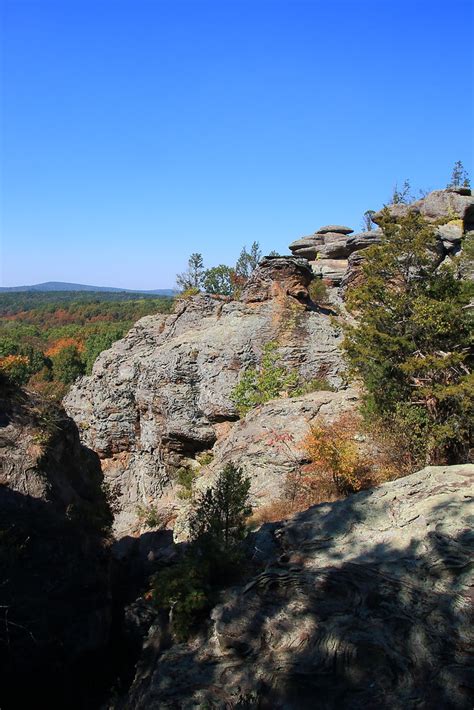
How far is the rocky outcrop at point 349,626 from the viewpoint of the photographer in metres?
5.58

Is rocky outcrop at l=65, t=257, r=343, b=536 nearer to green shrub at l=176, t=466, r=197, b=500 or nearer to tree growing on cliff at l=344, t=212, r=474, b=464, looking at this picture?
green shrub at l=176, t=466, r=197, b=500

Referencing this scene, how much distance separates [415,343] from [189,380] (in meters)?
11.3

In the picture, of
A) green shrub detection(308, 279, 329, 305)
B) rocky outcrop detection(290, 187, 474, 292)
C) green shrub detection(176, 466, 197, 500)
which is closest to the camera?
green shrub detection(176, 466, 197, 500)

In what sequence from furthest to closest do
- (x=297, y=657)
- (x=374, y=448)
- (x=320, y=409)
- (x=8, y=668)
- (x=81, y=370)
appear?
(x=81, y=370)
(x=320, y=409)
(x=374, y=448)
(x=8, y=668)
(x=297, y=657)

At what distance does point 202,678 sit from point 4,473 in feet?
17.2

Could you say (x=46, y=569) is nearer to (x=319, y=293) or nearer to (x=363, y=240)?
(x=319, y=293)

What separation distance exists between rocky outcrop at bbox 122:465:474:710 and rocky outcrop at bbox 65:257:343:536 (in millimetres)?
12615

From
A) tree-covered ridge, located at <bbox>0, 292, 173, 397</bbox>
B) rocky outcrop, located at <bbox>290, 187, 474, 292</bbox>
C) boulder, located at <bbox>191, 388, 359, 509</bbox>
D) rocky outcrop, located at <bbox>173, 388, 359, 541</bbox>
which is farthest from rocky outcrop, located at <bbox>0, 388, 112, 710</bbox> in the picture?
rocky outcrop, located at <bbox>290, 187, 474, 292</bbox>

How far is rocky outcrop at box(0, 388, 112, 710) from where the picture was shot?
745 centimetres

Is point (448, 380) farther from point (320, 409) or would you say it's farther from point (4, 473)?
point (4, 473)

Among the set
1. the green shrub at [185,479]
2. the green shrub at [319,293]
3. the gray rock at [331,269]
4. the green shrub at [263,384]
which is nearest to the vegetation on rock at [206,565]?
the green shrub at [185,479]

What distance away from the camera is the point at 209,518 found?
9312 millimetres

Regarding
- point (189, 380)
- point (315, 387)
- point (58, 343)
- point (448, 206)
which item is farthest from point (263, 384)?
point (58, 343)

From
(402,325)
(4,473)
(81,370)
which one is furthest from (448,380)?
(81,370)
